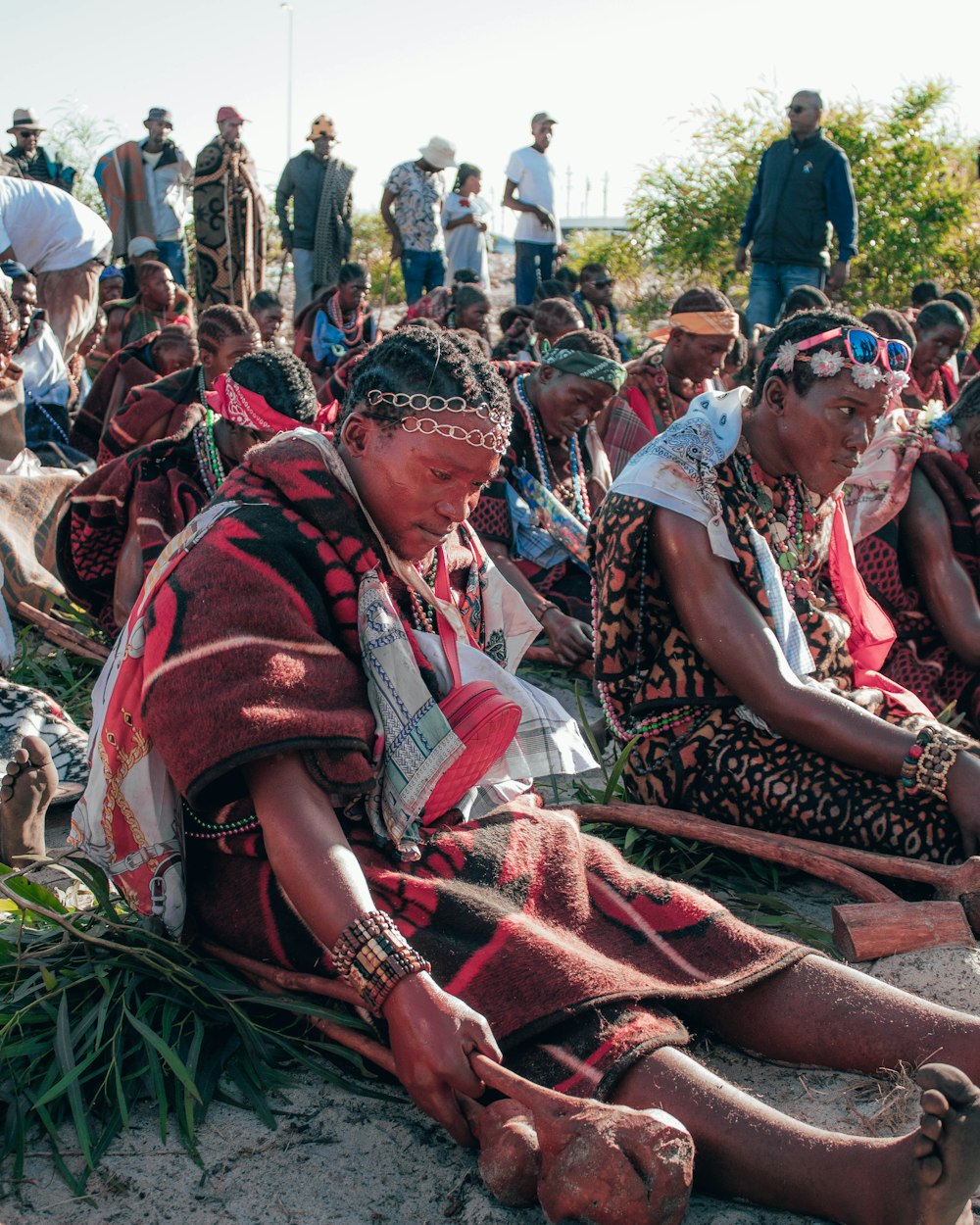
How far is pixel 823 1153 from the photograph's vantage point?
6.26ft

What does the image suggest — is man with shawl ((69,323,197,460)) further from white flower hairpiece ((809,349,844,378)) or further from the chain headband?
the chain headband

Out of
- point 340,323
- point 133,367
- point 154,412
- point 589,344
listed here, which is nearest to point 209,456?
point 154,412

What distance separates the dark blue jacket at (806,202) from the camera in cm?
916

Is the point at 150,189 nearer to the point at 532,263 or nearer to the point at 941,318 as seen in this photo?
the point at 532,263

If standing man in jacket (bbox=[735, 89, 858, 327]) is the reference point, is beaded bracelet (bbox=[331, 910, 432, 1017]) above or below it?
below

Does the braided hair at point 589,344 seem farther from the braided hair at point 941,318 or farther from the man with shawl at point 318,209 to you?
the man with shawl at point 318,209

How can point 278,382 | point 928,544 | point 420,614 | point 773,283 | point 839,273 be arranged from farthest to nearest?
1. point 773,283
2. point 839,273
3. point 278,382
4. point 928,544
5. point 420,614

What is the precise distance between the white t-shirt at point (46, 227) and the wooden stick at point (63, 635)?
3020mm

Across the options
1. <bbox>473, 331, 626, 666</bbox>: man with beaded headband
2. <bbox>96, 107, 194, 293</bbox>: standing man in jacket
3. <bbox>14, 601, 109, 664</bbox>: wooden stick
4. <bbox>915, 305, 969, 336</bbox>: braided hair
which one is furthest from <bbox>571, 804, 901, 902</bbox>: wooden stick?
<bbox>96, 107, 194, 293</bbox>: standing man in jacket

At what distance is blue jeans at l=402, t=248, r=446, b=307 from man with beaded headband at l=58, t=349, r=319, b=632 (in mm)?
6640

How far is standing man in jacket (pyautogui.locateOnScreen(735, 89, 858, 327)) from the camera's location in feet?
30.0

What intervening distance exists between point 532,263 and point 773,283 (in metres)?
2.96

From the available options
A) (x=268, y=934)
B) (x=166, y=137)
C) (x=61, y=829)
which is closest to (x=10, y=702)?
(x=61, y=829)

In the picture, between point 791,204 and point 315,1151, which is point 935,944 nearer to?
point 315,1151
